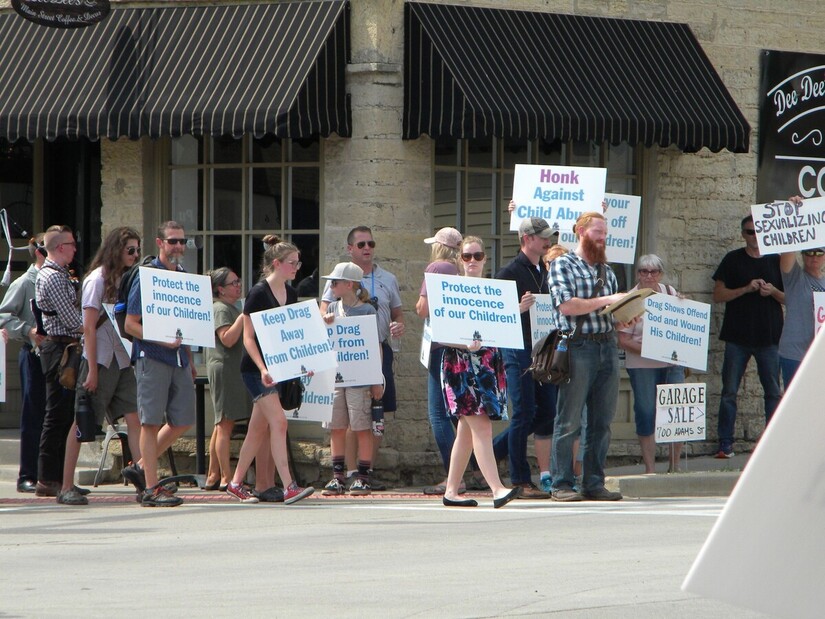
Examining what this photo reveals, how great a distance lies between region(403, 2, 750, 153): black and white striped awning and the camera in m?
11.6

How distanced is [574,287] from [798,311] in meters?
3.48

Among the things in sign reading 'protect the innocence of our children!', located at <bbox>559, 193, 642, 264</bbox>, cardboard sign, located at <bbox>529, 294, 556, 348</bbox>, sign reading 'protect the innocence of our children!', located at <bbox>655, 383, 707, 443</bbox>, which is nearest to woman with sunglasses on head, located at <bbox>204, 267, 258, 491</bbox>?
cardboard sign, located at <bbox>529, 294, 556, 348</bbox>

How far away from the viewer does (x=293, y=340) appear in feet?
33.1

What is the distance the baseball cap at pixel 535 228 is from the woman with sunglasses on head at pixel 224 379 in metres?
2.34

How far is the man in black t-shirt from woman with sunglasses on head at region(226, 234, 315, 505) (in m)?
4.41

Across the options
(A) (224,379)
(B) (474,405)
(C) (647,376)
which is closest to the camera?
(B) (474,405)

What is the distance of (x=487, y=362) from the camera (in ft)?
32.0

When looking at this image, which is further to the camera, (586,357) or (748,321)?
(748,321)

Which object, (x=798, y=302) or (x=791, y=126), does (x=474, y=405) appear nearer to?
(x=798, y=302)

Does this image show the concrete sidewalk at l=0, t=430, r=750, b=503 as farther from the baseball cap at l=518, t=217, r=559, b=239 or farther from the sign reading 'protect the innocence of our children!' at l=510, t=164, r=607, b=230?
the sign reading 'protect the innocence of our children!' at l=510, t=164, r=607, b=230

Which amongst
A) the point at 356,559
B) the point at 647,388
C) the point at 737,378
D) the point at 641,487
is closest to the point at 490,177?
the point at 647,388

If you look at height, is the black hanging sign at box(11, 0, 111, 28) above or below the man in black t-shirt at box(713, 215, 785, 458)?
above

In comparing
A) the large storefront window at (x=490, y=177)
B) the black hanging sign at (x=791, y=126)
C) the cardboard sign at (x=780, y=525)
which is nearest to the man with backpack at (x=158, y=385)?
the large storefront window at (x=490, y=177)

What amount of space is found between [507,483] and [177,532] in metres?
4.10
